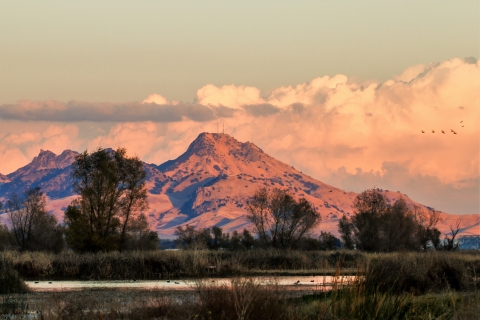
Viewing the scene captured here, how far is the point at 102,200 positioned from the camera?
219ft

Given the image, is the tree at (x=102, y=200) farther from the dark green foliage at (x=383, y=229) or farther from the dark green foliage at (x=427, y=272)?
the dark green foliage at (x=383, y=229)

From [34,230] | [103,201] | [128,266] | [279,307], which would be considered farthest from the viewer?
[34,230]

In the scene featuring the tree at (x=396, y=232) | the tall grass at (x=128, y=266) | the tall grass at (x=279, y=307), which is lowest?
the tall grass at (x=279, y=307)

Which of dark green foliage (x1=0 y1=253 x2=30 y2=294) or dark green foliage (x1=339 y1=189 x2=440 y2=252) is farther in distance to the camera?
dark green foliage (x1=339 y1=189 x2=440 y2=252)

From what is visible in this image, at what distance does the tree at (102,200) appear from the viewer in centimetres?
6438

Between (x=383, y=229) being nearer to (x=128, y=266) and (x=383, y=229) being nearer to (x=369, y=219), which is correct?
(x=369, y=219)

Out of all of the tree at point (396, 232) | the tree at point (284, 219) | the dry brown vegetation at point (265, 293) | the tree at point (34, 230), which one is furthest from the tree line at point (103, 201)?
the tree at point (396, 232)

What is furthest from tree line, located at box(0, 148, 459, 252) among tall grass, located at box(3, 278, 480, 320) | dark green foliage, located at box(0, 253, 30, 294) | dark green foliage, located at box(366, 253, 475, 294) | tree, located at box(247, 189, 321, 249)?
tall grass, located at box(3, 278, 480, 320)

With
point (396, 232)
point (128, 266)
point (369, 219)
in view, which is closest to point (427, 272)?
point (128, 266)

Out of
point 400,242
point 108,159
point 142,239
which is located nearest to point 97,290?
point 108,159

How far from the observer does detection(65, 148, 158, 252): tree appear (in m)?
64.4

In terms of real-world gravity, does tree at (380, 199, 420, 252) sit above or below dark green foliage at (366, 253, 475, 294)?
above

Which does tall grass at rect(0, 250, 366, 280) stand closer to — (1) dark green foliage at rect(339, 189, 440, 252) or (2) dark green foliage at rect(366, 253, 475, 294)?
(2) dark green foliage at rect(366, 253, 475, 294)

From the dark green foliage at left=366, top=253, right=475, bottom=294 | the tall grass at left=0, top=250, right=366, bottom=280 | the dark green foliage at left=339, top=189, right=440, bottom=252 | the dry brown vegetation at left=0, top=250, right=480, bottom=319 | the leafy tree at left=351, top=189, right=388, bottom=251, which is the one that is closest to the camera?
the dry brown vegetation at left=0, top=250, right=480, bottom=319
